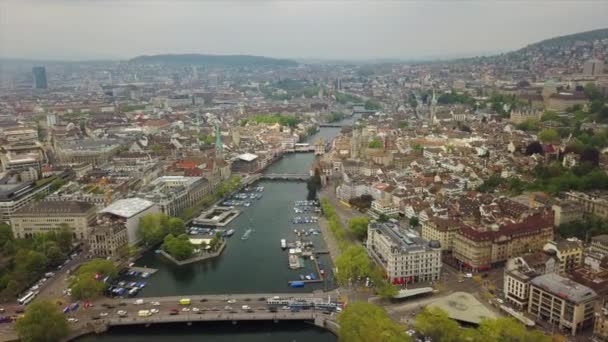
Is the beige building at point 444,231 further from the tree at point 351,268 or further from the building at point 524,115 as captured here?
the building at point 524,115

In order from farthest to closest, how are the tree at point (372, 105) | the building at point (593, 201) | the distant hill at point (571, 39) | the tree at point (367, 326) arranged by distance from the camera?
the distant hill at point (571, 39) < the tree at point (372, 105) < the building at point (593, 201) < the tree at point (367, 326)

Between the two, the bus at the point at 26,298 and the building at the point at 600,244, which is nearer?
the bus at the point at 26,298

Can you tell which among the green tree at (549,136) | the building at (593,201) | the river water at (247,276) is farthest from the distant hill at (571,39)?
the river water at (247,276)

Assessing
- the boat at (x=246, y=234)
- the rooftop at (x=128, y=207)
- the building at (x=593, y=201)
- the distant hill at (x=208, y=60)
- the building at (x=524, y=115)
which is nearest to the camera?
the building at (x=593, y=201)

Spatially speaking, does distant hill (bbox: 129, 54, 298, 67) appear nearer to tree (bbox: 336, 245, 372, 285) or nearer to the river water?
the river water

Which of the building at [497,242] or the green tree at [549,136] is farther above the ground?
the green tree at [549,136]

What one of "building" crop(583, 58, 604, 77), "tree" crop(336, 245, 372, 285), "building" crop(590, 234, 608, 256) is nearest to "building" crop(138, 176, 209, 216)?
"tree" crop(336, 245, 372, 285)

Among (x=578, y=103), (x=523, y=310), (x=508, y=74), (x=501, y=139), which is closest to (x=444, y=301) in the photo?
(x=523, y=310)
